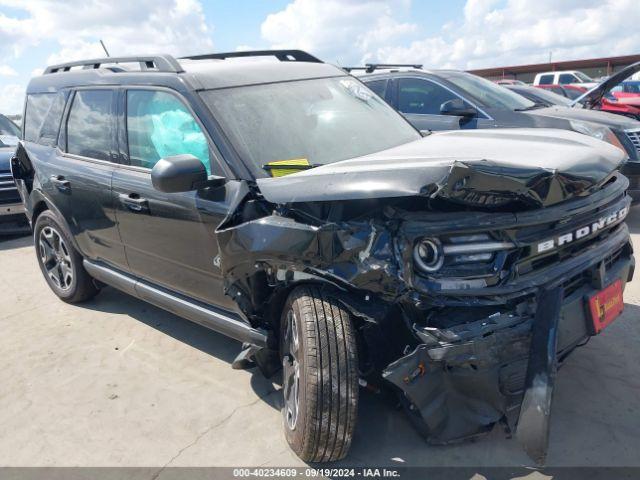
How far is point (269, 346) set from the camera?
293 cm

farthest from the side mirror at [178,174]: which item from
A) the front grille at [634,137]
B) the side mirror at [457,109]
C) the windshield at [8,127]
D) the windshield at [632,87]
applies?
the windshield at [632,87]

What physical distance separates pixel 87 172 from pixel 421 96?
14.5ft

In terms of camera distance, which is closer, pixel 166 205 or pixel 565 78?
pixel 166 205

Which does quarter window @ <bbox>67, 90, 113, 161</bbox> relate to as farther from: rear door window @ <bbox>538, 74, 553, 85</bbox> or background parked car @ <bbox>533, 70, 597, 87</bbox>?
rear door window @ <bbox>538, 74, 553, 85</bbox>

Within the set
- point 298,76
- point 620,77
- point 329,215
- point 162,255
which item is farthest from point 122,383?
point 620,77

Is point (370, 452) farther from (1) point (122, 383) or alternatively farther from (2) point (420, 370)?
(1) point (122, 383)

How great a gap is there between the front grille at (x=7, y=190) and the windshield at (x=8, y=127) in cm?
179

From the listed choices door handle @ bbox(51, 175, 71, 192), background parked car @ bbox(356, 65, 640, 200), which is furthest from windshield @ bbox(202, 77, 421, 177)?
background parked car @ bbox(356, 65, 640, 200)

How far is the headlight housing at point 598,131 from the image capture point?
6336 millimetres

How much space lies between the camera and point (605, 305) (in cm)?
266

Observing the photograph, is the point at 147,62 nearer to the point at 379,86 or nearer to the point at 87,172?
the point at 87,172

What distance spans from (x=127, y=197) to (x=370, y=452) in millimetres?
2141

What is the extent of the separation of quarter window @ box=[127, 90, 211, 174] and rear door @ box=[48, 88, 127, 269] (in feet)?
0.82

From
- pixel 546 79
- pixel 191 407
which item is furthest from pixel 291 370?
pixel 546 79
